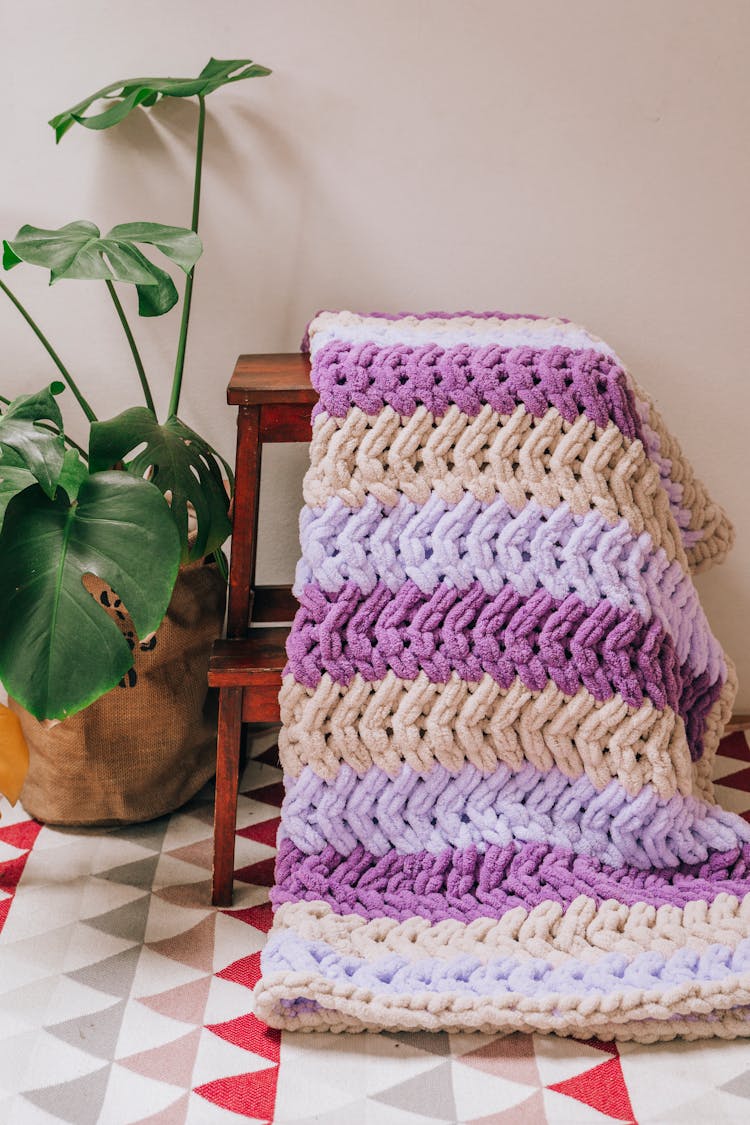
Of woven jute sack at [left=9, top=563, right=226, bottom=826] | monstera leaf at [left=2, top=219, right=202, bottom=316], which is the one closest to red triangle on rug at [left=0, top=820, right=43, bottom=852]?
woven jute sack at [left=9, top=563, right=226, bottom=826]

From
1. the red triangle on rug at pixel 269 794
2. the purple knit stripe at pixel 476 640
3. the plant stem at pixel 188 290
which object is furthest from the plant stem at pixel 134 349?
the red triangle on rug at pixel 269 794

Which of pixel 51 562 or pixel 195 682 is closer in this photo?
pixel 51 562

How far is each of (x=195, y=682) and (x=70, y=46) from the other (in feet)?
2.89

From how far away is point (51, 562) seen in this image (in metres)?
1.08

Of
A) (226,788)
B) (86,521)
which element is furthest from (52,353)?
(226,788)

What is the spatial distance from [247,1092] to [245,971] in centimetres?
18

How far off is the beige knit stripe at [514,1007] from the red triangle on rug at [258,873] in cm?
29

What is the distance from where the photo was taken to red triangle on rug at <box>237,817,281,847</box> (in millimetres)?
1386

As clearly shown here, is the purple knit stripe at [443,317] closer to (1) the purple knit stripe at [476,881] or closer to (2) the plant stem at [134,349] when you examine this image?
(2) the plant stem at [134,349]

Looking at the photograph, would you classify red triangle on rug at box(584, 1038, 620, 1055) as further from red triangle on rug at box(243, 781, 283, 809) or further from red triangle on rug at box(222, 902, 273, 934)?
red triangle on rug at box(243, 781, 283, 809)

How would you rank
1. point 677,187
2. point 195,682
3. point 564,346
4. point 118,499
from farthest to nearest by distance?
point 677,187, point 195,682, point 564,346, point 118,499

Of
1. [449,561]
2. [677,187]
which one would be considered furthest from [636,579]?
[677,187]

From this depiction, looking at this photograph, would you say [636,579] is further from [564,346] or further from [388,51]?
A: [388,51]

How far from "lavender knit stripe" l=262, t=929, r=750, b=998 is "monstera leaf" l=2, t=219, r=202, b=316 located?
73 cm
